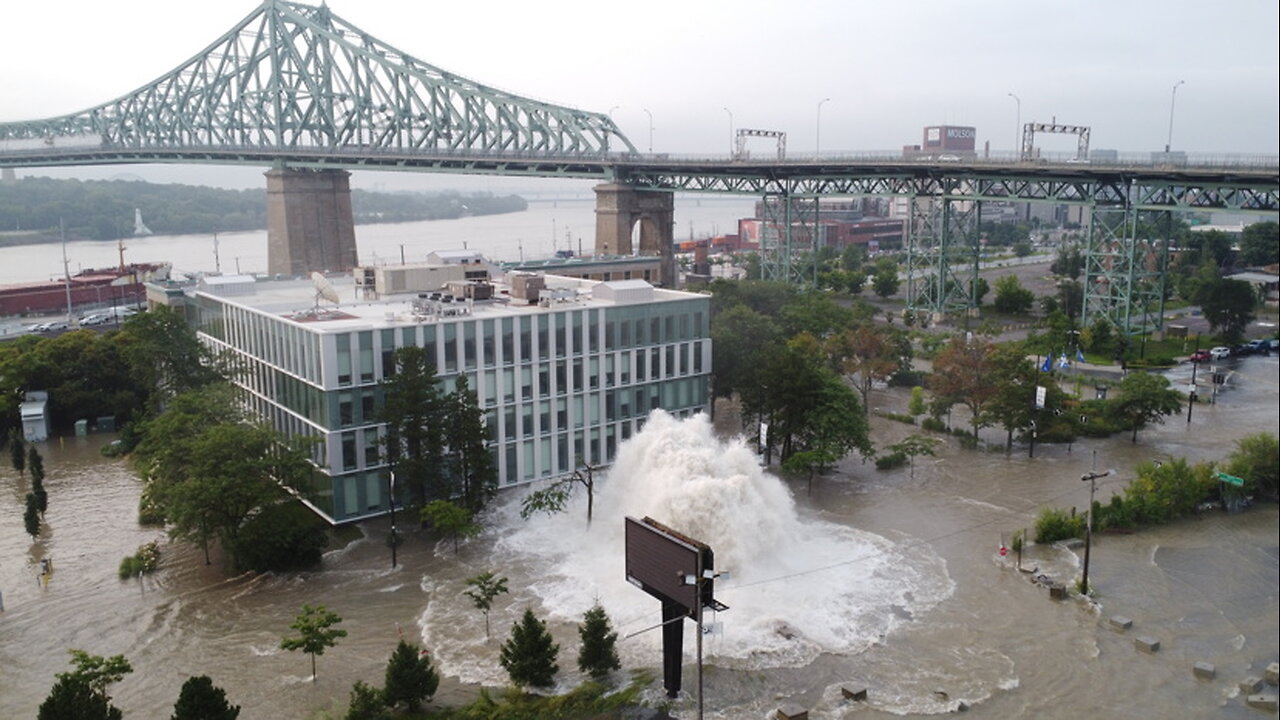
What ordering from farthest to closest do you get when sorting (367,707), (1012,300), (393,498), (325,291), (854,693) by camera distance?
(1012,300) → (325,291) → (393,498) → (854,693) → (367,707)

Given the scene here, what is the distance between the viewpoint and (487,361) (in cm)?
3200

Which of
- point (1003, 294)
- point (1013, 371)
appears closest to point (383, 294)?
point (1013, 371)

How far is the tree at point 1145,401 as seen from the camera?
124ft

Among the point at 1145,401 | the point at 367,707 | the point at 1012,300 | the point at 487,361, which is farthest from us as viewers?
the point at 1012,300

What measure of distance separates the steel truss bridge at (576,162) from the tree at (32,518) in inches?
1769

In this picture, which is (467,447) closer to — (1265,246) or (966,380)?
(1265,246)

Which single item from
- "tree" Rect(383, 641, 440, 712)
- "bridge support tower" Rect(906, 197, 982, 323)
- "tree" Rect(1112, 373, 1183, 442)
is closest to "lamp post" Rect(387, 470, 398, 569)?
"tree" Rect(383, 641, 440, 712)

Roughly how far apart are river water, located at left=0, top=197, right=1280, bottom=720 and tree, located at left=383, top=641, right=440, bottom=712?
4.11 ft

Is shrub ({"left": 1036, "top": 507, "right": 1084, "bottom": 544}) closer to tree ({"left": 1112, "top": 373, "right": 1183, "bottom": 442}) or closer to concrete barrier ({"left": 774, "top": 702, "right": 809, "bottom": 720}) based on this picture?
tree ({"left": 1112, "top": 373, "right": 1183, "bottom": 442})

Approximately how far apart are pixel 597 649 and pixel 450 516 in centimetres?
796

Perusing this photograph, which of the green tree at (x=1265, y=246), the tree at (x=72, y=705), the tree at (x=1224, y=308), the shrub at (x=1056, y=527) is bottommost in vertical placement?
the shrub at (x=1056, y=527)

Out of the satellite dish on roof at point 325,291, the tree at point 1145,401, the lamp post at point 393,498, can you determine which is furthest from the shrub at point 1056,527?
the satellite dish on roof at point 325,291

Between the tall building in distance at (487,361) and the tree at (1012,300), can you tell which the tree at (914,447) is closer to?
the tall building in distance at (487,361)

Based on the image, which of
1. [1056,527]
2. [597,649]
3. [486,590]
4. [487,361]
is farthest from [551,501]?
[1056,527]
